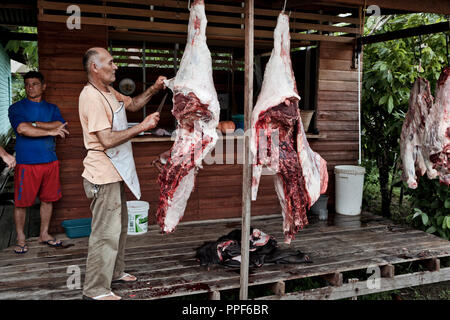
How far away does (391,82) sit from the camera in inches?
249

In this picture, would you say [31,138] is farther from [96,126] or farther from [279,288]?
[279,288]

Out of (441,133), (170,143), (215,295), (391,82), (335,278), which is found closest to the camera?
(215,295)

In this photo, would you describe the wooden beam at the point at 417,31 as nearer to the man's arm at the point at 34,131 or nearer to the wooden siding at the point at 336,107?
the wooden siding at the point at 336,107

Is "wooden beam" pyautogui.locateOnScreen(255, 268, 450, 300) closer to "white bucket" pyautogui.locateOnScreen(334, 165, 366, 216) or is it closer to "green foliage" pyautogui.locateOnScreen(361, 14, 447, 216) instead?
"white bucket" pyautogui.locateOnScreen(334, 165, 366, 216)

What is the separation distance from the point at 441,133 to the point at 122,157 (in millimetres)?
3409

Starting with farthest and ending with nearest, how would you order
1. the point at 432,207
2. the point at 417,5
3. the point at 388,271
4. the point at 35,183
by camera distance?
1. the point at 432,207
2. the point at 35,183
3. the point at 388,271
4. the point at 417,5

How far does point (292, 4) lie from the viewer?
4051 millimetres

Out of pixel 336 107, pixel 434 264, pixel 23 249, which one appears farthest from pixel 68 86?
pixel 434 264

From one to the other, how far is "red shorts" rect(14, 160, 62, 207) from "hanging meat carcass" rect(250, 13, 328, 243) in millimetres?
2775

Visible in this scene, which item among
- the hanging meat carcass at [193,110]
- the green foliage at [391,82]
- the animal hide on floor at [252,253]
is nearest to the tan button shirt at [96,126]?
the hanging meat carcass at [193,110]

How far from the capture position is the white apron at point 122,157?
11.3 feet

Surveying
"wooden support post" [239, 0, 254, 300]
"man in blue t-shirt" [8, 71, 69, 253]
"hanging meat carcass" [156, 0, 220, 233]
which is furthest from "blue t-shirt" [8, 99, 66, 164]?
"wooden support post" [239, 0, 254, 300]

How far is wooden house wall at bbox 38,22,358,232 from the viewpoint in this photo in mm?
5250
